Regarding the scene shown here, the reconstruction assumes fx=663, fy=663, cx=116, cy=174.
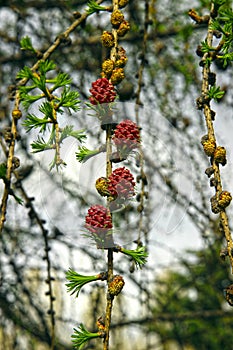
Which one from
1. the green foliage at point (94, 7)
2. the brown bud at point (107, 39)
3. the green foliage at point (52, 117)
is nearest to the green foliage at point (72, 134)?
the green foliage at point (52, 117)

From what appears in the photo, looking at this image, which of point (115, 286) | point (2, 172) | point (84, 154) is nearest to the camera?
point (115, 286)

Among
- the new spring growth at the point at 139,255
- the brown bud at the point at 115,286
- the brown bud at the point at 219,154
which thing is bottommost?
the brown bud at the point at 115,286

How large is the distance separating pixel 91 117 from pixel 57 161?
7 cm

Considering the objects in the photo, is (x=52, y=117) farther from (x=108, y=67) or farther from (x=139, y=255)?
(x=139, y=255)

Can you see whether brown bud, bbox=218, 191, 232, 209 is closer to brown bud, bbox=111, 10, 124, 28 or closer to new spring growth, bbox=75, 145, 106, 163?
new spring growth, bbox=75, 145, 106, 163

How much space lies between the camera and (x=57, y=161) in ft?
2.68

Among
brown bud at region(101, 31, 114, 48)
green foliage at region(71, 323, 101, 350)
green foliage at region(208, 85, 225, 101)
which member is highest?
brown bud at region(101, 31, 114, 48)

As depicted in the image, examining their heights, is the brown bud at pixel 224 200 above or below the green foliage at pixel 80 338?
above

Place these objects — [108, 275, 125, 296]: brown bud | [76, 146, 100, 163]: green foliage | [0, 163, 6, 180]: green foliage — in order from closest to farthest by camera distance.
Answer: [108, 275, 125, 296]: brown bud < [76, 146, 100, 163]: green foliage < [0, 163, 6, 180]: green foliage

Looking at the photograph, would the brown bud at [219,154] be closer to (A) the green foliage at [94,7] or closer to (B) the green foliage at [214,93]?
(B) the green foliage at [214,93]

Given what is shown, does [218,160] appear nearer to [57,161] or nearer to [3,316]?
[57,161]

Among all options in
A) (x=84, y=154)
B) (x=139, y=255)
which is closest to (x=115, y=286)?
(x=139, y=255)

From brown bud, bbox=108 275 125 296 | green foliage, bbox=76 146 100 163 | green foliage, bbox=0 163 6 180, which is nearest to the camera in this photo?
brown bud, bbox=108 275 125 296

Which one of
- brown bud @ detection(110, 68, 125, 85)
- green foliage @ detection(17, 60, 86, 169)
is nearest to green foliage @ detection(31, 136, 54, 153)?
green foliage @ detection(17, 60, 86, 169)
